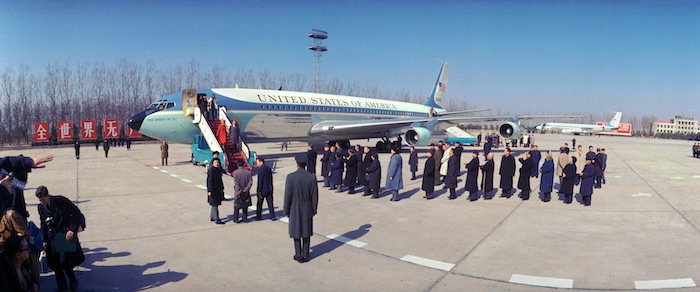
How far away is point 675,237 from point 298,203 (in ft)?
22.8

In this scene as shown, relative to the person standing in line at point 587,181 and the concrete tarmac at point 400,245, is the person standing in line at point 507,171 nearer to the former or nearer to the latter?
the concrete tarmac at point 400,245

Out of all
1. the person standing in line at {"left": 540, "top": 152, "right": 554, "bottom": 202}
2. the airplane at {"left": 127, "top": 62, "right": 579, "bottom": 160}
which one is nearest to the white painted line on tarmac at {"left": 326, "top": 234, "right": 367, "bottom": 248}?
the person standing in line at {"left": 540, "top": 152, "right": 554, "bottom": 202}

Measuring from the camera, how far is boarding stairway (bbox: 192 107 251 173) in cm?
1554

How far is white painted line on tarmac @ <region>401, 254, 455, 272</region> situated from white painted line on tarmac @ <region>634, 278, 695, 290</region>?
2.37 metres

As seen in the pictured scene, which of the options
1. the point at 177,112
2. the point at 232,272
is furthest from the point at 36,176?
the point at 232,272

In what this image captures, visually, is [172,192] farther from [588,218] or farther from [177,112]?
[588,218]

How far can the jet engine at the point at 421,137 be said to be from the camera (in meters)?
21.9

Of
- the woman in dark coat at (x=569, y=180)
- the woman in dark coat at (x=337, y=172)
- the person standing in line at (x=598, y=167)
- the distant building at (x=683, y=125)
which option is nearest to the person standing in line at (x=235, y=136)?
the woman in dark coat at (x=337, y=172)

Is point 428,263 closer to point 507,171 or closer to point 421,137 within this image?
point 507,171

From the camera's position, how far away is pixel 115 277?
5488 mm

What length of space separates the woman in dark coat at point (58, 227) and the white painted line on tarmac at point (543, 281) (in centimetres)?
Answer: 551

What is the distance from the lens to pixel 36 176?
15055 mm

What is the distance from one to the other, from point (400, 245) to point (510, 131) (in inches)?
744

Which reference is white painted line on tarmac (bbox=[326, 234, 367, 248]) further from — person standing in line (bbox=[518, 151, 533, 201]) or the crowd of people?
person standing in line (bbox=[518, 151, 533, 201])
